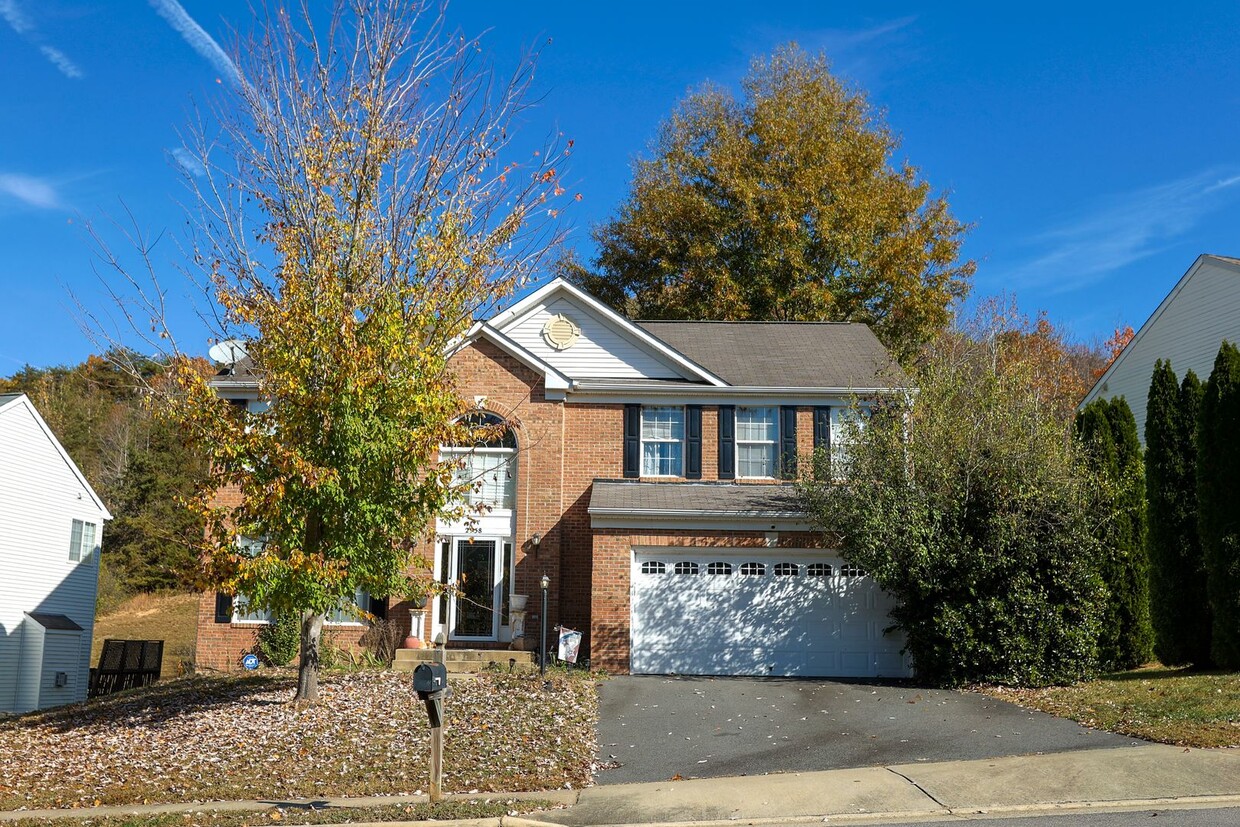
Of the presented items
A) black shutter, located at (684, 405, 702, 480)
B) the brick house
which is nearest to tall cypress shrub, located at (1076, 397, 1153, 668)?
the brick house

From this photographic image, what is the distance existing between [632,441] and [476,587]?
419 cm

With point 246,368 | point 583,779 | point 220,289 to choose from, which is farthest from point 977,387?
point 246,368

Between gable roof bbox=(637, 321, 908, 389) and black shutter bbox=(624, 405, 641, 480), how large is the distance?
204cm

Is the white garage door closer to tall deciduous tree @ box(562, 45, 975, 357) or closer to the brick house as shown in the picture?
the brick house

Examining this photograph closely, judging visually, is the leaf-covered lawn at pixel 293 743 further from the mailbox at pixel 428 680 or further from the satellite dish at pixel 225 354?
the satellite dish at pixel 225 354

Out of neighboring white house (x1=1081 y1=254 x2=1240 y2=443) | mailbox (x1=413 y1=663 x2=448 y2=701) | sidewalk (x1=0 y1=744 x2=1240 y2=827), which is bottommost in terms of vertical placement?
sidewalk (x1=0 y1=744 x2=1240 y2=827)

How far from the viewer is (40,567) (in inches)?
1046

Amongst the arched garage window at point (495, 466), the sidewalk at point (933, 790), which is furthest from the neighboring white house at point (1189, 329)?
the sidewalk at point (933, 790)

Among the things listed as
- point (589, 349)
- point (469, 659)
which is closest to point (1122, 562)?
point (589, 349)

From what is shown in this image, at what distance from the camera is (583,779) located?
36.0 ft

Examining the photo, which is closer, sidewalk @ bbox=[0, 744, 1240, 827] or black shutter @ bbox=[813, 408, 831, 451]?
sidewalk @ bbox=[0, 744, 1240, 827]

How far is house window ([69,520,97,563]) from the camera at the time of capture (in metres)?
28.1

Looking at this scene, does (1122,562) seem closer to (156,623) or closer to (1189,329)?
(1189,329)

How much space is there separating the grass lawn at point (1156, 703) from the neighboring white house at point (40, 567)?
22.5 m
